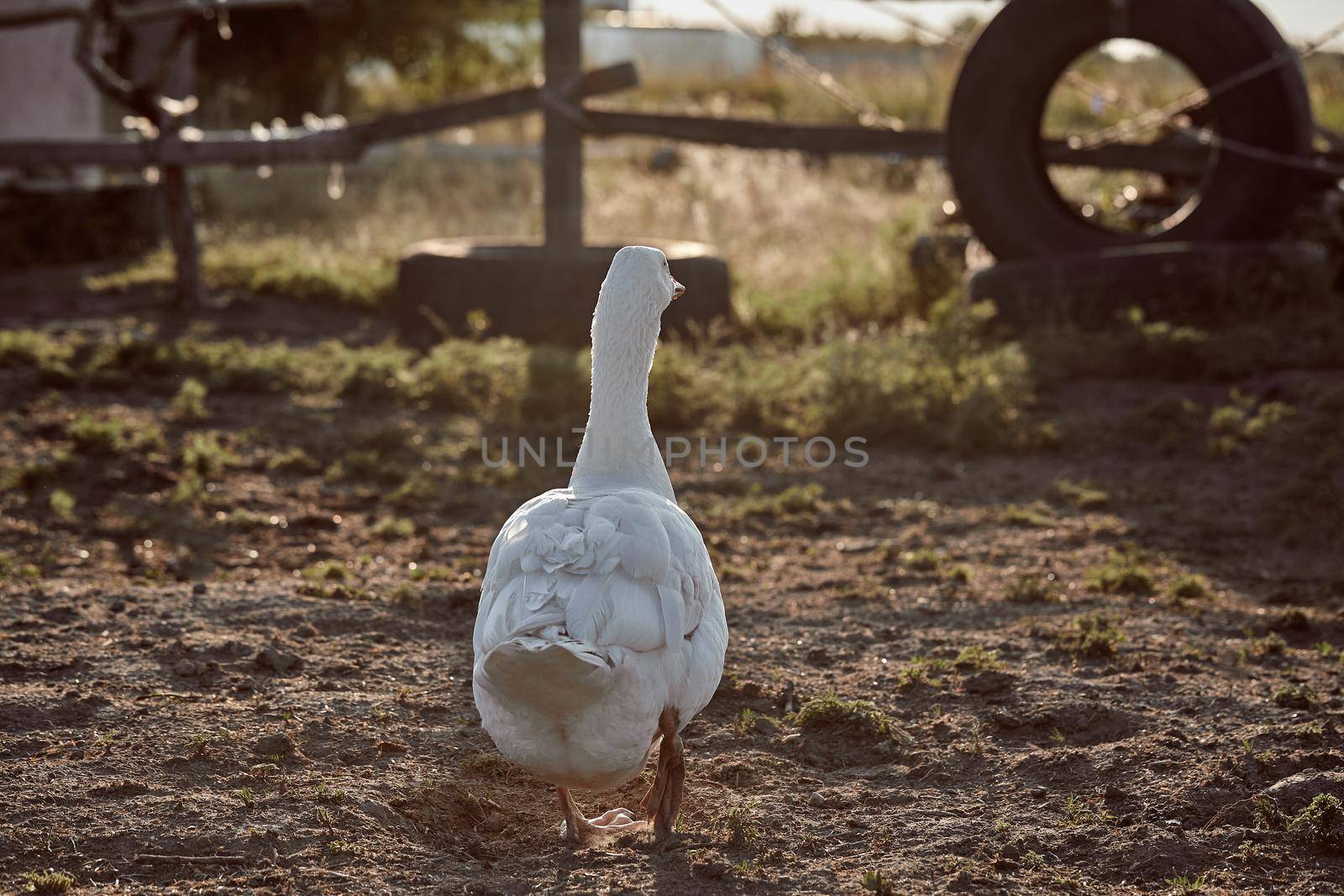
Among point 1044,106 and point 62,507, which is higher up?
point 1044,106

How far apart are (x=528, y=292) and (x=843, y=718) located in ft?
19.9

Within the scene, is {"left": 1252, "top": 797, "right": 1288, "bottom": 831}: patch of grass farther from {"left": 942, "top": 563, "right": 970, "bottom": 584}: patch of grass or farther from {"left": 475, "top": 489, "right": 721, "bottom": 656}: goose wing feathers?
{"left": 942, "top": 563, "right": 970, "bottom": 584}: patch of grass

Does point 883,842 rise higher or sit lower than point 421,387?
lower

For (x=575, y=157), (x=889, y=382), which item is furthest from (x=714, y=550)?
(x=575, y=157)

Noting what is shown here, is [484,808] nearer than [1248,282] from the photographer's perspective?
Yes

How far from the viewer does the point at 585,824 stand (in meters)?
3.63

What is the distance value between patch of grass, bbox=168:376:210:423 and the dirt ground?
808 millimetres

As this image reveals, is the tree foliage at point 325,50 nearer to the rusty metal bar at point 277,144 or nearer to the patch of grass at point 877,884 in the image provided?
the rusty metal bar at point 277,144

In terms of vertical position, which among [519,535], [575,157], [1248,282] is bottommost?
[519,535]

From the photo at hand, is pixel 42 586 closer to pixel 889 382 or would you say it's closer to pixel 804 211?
pixel 889 382

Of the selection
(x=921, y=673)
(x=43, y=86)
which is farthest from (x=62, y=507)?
(x=43, y=86)

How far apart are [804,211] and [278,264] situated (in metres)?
5.80

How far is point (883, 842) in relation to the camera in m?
3.49

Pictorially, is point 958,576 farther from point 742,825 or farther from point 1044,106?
point 1044,106
